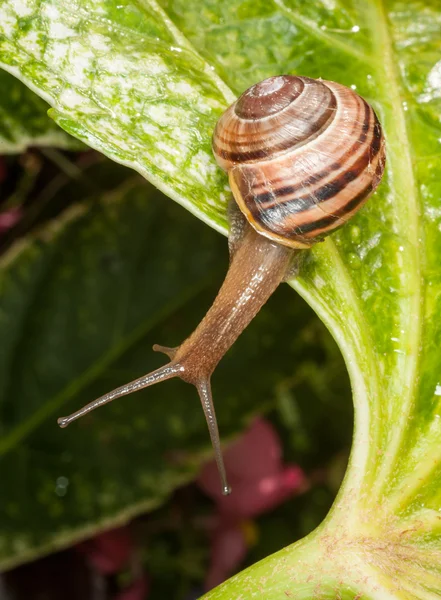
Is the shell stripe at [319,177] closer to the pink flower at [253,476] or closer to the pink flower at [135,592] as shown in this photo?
the pink flower at [253,476]

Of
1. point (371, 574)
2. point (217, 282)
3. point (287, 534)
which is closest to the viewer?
point (371, 574)

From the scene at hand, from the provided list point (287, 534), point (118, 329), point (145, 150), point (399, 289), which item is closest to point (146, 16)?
point (145, 150)

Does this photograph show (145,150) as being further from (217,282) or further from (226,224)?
(217,282)

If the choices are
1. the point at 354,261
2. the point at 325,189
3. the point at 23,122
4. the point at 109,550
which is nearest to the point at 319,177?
the point at 325,189

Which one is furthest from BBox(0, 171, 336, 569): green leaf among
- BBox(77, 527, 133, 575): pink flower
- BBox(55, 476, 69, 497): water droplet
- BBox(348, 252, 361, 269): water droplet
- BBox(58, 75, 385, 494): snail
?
BBox(348, 252, 361, 269): water droplet

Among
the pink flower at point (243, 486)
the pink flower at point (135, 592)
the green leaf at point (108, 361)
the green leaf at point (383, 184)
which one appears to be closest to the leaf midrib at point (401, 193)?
the green leaf at point (383, 184)

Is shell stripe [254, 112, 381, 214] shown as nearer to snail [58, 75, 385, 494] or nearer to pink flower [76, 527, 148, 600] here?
snail [58, 75, 385, 494]
